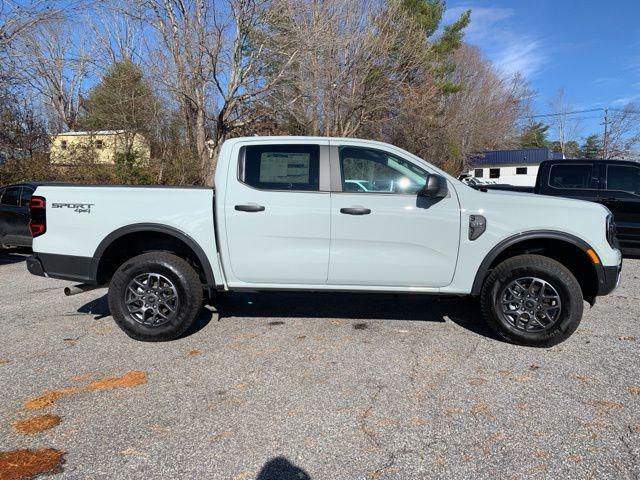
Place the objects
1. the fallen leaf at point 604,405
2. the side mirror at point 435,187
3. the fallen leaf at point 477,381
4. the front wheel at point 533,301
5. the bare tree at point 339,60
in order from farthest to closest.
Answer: the bare tree at point 339,60, the front wheel at point 533,301, the side mirror at point 435,187, the fallen leaf at point 477,381, the fallen leaf at point 604,405

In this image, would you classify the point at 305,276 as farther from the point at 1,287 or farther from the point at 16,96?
the point at 16,96

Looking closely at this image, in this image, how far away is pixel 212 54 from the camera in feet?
52.4

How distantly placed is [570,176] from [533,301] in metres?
5.72

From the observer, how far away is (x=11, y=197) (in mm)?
9289

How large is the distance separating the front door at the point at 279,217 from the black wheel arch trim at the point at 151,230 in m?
0.27

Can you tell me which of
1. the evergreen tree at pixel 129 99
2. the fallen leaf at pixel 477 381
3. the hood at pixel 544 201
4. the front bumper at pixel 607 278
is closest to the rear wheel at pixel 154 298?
the fallen leaf at pixel 477 381

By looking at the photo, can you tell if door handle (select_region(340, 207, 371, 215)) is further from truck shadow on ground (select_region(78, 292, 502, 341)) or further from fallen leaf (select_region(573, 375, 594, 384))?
fallen leaf (select_region(573, 375, 594, 384))

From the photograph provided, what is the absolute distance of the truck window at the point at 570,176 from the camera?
337 inches

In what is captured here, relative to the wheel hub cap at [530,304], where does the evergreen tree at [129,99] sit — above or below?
above

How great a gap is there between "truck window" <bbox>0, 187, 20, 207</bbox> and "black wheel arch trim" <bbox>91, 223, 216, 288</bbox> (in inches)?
254

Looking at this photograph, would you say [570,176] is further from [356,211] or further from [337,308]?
[356,211]

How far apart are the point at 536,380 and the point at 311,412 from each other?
184 centimetres

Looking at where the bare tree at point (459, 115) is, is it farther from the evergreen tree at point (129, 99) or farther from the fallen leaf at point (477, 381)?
the fallen leaf at point (477, 381)

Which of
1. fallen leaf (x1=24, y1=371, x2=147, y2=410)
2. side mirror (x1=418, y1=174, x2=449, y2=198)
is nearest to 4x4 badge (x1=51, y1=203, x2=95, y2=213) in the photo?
fallen leaf (x1=24, y1=371, x2=147, y2=410)
